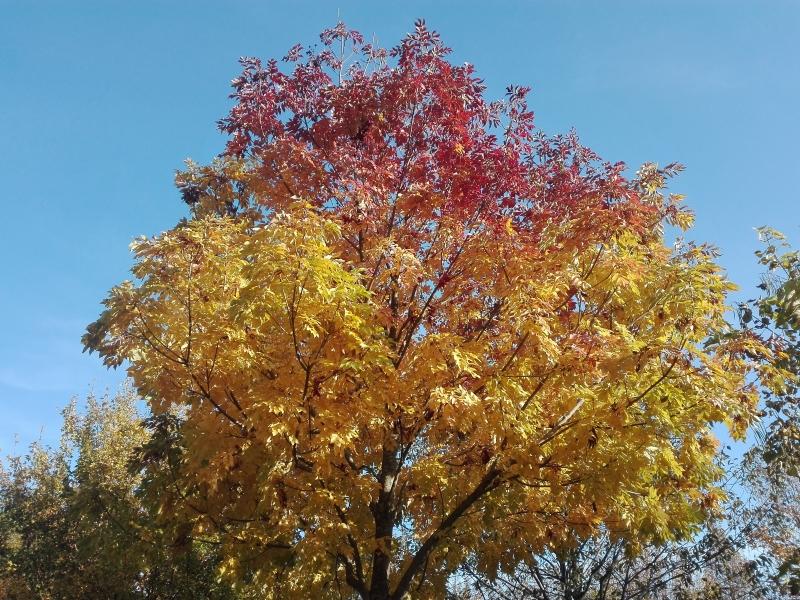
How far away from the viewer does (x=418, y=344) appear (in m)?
7.39

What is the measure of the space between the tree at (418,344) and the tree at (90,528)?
3820mm

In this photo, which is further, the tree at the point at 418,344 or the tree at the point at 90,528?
the tree at the point at 90,528

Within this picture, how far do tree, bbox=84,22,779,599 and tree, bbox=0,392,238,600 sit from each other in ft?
12.5

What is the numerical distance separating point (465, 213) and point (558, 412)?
8.95 feet

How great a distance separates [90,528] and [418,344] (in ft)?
37.7

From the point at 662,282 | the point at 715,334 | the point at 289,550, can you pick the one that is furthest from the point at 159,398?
the point at 715,334

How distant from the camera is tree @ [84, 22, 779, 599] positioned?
6500 mm

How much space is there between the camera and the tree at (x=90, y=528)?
12461mm

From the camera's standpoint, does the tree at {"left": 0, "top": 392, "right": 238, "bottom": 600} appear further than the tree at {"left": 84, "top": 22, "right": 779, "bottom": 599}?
Yes

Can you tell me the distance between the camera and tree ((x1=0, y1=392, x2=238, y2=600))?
40.9ft

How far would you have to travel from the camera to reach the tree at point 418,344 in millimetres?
6500

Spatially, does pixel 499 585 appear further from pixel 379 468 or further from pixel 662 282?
pixel 662 282

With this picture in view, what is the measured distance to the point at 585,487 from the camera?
6867 mm

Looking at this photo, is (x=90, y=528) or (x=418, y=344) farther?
(x=90, y=528)
